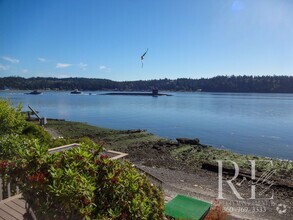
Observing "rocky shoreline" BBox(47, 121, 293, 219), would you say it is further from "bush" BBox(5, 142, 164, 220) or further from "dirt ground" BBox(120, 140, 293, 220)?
"bush" BBox(5, 142, 164, 220)

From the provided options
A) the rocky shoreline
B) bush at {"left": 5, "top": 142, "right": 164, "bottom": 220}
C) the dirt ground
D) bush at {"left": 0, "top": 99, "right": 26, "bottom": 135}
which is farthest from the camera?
the rocky shoreline

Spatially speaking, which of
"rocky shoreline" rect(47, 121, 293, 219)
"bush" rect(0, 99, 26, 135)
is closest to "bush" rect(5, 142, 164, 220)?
"rocky shoreline" rect(47, 121, 293, 219)

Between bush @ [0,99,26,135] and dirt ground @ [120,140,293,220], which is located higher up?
bush @ [0,99,26,135]

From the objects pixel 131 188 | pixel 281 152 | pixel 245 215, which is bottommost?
pixel 281 152

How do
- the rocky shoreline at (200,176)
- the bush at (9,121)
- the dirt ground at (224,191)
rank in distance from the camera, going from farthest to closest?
the rocky shoreline at (200,176) < the dirt ground at (224,191) < the bush at (9,121)

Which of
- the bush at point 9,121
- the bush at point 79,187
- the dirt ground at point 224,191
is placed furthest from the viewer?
the dirt ground at point 224,191

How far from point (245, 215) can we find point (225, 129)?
31886 millimetres

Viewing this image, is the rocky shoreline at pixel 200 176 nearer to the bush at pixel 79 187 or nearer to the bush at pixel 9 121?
the bush at pixel 79 187

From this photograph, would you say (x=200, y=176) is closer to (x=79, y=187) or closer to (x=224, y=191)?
(x=224, y=191)

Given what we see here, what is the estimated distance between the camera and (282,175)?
727 inches

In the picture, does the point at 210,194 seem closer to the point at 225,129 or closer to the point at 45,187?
the point at 45,187

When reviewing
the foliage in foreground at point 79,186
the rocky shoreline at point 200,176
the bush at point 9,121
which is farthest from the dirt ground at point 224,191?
the foliage in foreground at point 79,186

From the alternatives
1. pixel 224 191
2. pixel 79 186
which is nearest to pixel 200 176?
pixel 224 191

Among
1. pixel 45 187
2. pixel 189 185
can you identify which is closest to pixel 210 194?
pixel 189 185
